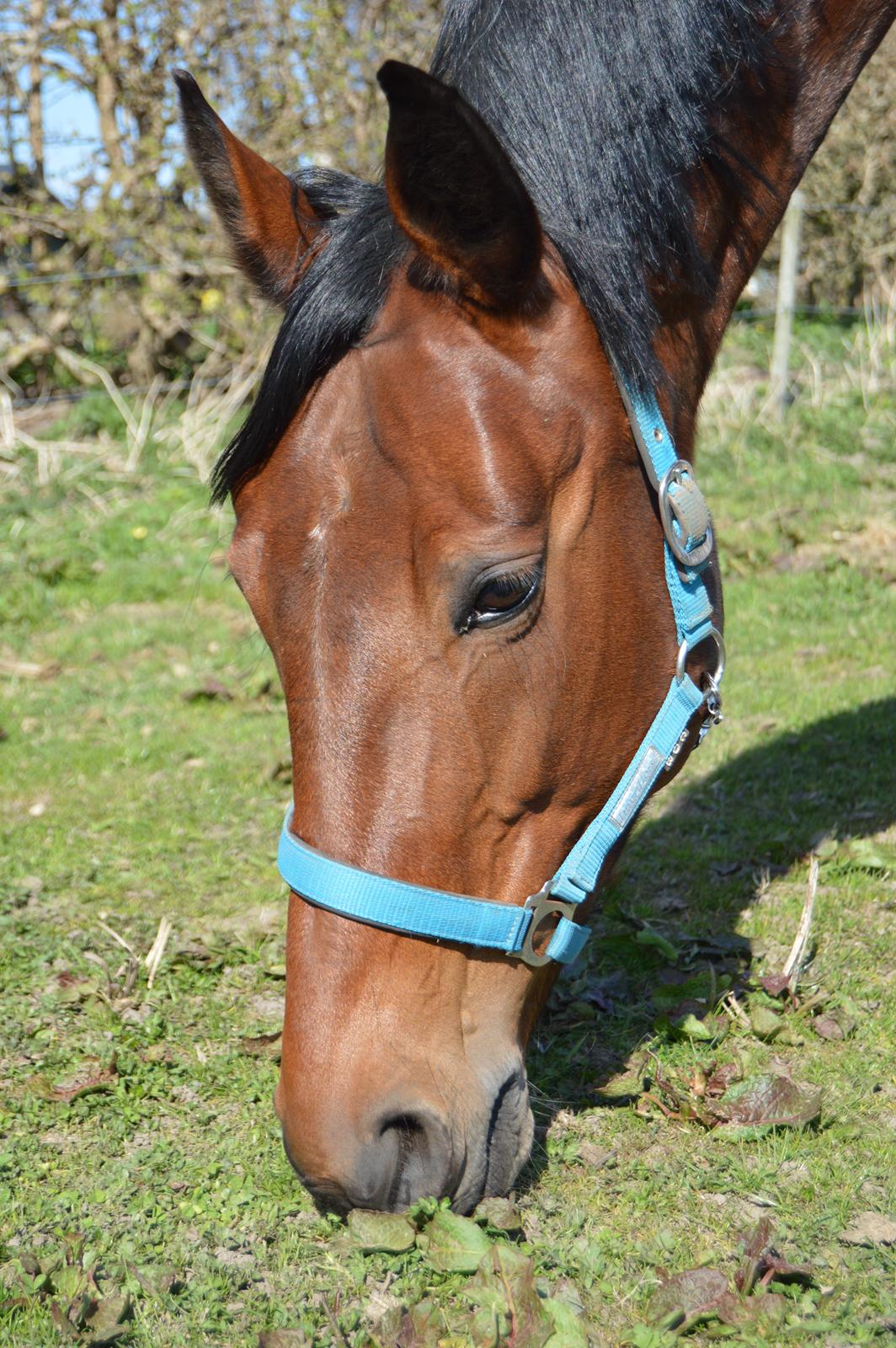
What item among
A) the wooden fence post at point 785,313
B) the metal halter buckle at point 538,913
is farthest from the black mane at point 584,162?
the wooden fence post at point 785,313

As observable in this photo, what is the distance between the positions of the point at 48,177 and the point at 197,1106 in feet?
24.2

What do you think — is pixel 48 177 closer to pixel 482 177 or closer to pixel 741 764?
pixel 741 764

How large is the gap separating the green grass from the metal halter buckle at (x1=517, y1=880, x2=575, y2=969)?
42 centimetres

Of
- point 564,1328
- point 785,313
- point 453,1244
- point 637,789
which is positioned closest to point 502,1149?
point 453,1244

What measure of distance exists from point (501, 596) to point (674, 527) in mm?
361

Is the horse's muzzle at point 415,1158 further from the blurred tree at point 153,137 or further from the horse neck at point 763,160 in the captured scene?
the blurred tree at point 153,137

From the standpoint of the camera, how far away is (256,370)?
8164mm

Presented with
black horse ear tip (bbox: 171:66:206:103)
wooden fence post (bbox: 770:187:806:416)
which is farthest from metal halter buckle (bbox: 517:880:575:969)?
wooden fence post (bbox: 770:187:806:416)

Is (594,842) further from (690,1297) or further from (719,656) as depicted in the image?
(690,1297)

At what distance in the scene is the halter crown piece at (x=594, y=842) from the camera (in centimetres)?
171

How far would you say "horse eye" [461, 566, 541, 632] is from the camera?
1.73 meters

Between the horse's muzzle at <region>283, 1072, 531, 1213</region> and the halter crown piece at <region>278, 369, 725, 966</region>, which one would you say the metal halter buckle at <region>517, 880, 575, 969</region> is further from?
the horse's muzzle at <region>283, 1072, 531, 1213</region>

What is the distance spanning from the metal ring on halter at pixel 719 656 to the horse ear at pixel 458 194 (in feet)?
2.07

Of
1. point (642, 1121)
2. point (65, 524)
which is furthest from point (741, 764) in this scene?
point (65, 524)
